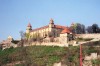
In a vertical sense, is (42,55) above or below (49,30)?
below

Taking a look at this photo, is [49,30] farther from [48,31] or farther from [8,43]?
[8,43]

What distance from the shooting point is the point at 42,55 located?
42.0m

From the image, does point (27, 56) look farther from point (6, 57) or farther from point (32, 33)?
point (32, 33)

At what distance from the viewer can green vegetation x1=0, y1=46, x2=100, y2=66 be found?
35.5 meters

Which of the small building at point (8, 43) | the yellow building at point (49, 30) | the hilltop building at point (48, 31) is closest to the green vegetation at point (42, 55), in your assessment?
the small building at point (8, 43)

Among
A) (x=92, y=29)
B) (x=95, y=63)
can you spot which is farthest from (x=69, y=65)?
(x=92, y=29)

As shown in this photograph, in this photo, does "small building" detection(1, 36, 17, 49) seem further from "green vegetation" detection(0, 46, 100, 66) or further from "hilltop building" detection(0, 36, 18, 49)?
"green vegetation" detection(0, 46, 100, 66)

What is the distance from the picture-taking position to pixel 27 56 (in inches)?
1702

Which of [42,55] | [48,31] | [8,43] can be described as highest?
[48,31]

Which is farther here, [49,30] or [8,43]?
[49,30]

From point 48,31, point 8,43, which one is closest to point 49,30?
point 48,31

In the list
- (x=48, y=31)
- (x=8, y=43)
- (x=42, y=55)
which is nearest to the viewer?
(x=42, y=55)

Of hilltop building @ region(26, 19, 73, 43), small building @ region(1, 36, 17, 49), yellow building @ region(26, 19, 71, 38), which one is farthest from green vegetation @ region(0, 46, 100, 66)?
yellow building @ region(26, 19, 71, 38)

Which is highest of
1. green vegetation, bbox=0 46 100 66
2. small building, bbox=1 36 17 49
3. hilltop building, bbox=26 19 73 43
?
hilltop building, bbox=26 19 73 43
